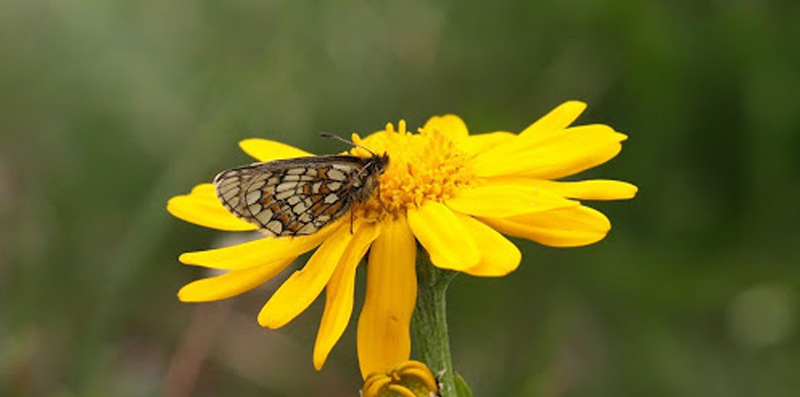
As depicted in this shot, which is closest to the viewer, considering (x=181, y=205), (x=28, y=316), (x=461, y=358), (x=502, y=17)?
(x=181, y=205)

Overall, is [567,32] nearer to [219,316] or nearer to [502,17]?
[502,17]

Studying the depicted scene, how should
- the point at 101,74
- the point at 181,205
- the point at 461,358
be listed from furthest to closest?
1. the point at 101,74
2. the point at 461,358
3. the point at 181,205

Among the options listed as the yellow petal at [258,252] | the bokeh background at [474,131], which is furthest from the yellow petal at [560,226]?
the bokeh background at [474,131]

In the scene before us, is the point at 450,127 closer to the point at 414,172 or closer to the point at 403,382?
the point at 414,172

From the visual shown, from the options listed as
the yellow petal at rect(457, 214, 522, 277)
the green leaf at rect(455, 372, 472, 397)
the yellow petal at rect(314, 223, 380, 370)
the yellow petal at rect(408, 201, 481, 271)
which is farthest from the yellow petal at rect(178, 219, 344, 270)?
the green leaf at rect(455, 372, 472, 397)

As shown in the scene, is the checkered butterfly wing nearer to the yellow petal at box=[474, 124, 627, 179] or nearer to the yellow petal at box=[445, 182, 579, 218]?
the yellow petal at box=[445, 182, 579, 218]

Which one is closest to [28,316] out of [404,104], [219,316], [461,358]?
[219,316]
